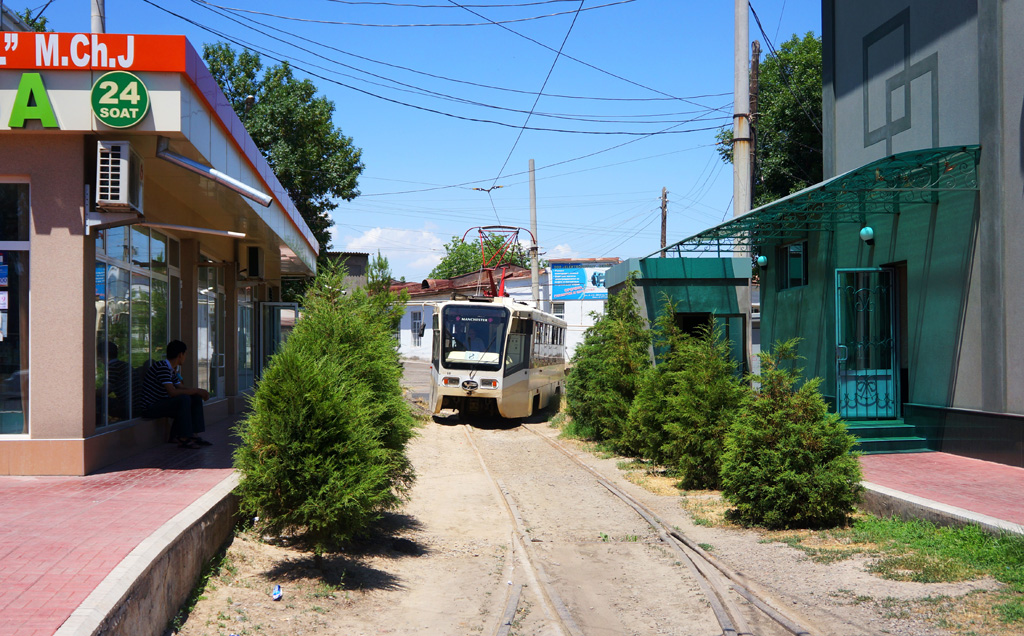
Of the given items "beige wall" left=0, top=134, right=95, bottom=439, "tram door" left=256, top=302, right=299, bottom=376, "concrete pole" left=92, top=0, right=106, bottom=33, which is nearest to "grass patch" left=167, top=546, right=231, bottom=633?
"beige wall" left=0, top=134, right=95, bottom=439

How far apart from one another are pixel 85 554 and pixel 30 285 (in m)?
4.19

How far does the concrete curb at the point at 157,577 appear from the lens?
429cm

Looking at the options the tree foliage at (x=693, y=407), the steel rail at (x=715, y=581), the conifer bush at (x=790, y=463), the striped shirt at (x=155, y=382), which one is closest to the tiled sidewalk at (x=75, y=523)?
the striped shirt at (x=155, y=382)

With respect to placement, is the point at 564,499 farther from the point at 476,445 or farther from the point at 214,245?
the point at 214,245

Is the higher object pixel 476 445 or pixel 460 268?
pixel 460 268

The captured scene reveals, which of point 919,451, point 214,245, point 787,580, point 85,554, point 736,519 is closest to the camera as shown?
point 85,554

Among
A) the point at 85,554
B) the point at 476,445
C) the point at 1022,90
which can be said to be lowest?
the point at 476,445

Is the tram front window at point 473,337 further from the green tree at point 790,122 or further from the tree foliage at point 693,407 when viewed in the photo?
the green tree at point 790,122

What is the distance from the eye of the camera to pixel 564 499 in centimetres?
1119

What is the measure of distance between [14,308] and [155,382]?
2.38m

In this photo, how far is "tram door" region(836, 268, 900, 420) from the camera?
12.9 meters

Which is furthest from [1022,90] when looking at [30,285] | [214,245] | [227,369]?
[227,369]

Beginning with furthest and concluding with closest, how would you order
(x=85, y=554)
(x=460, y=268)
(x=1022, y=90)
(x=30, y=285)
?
(x=460, y=268) < (x=1022, y=90) < (x=30, y=285) < (x=85, y=554)

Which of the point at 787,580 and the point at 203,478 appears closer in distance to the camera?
the point at 787,580
